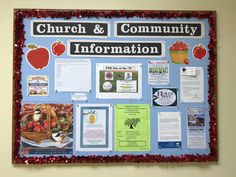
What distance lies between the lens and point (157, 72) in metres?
2.14

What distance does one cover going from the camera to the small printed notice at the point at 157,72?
2143 millimetres

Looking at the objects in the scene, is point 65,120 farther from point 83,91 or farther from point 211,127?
point 211,127

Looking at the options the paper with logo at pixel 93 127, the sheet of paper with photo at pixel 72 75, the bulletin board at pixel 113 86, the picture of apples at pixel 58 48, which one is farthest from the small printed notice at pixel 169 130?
the picture of apples at pixel 58 48

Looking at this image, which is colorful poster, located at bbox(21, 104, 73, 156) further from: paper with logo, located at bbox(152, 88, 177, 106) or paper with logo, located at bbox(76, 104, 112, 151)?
paper with logo, located at bbox(152, 88, 177, 106)

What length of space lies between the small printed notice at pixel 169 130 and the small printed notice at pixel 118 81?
0.76 feet

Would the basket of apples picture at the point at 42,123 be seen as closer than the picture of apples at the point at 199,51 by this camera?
Yes

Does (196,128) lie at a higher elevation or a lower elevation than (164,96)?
lower

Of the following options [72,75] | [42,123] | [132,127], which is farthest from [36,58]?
[132,127]

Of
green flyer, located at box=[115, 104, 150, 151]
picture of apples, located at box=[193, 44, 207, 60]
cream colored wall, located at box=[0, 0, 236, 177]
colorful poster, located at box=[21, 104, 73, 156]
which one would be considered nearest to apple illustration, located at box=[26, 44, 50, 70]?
cream colored wall, located at box=[0, 0, 236, 177]

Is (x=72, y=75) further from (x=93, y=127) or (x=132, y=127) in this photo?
(x=132, y=127)

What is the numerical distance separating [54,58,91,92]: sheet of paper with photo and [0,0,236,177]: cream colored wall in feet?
1.10

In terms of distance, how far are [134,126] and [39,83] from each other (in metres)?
0.72

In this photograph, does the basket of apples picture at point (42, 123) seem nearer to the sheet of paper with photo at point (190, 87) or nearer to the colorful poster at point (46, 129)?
the colorful poster at point (46, 129)

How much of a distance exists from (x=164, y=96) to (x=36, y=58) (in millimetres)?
924
